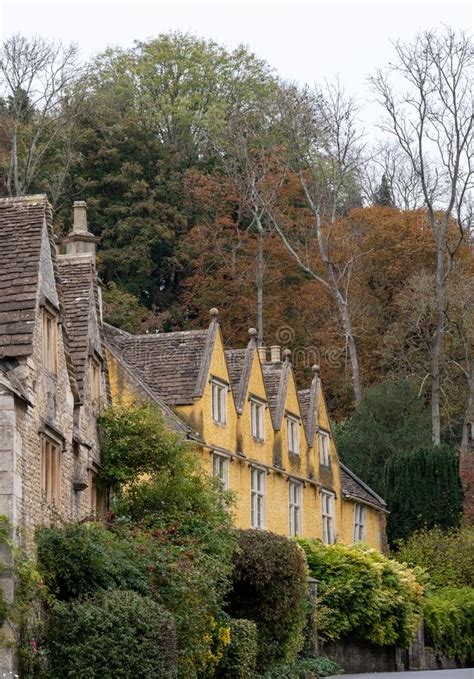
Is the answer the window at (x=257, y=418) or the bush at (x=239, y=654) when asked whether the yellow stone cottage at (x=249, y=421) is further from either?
the bush at (x=239, y=654)

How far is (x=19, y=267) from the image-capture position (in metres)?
24.2

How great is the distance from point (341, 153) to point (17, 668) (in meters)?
46.0

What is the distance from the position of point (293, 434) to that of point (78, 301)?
16685mm

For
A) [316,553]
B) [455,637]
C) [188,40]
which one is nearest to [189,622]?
[316,553]

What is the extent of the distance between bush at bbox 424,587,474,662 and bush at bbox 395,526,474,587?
3724 mm

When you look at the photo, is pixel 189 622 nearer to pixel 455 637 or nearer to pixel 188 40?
pixel 455 637

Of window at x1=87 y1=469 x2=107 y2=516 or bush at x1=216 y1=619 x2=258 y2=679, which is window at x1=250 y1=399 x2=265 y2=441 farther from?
bush at x1=216 y1=619 x2=258 y2=679

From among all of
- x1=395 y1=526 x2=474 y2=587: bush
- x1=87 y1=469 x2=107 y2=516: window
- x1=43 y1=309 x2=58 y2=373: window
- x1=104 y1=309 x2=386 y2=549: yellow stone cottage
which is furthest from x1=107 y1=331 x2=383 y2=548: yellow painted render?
x1=43 y1=309 x2=58 y2=373: window

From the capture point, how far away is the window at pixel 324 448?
46953mm

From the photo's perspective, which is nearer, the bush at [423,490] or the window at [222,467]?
the window at [222,467]

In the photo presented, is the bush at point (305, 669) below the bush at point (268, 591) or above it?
below

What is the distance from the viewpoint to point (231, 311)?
220 ft

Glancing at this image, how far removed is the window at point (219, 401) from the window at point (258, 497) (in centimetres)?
263

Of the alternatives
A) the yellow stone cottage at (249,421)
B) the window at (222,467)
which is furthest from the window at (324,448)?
the window at (222,467)
